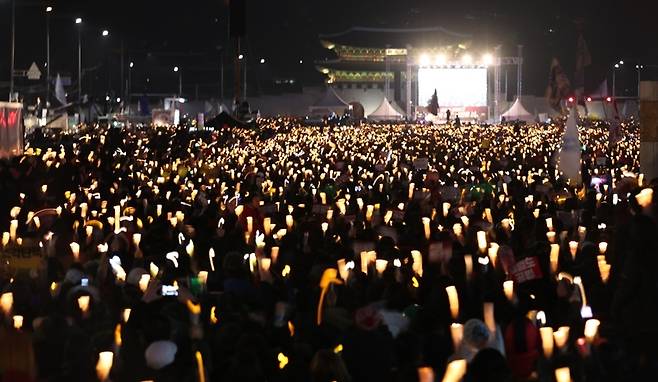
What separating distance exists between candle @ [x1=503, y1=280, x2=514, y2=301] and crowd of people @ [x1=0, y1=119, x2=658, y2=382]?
0.11 feet

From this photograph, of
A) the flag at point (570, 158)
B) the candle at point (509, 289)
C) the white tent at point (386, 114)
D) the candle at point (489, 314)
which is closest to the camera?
the candle at point (489, 314)

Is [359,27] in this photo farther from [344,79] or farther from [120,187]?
[120,187]

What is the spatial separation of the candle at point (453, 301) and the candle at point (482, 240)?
129 inches

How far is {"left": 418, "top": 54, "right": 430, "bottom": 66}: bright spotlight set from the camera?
92.9 m

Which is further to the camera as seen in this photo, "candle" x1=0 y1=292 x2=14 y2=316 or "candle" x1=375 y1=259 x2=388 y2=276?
"candle" x1=375 y1=259 x2=388 y2=276

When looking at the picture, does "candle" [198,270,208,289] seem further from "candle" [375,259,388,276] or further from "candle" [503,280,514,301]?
"candle" [503,280,514,301]

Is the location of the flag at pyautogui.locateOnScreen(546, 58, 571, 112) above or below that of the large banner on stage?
above

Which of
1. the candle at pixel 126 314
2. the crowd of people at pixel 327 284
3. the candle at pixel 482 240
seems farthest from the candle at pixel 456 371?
the candle at pixel 482 240

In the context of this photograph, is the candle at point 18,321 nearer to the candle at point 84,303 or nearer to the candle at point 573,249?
the candle at point 84,303

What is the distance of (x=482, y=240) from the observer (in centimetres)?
1438

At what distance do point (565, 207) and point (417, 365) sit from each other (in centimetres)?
1040

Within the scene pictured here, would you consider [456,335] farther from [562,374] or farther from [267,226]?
[267,226]

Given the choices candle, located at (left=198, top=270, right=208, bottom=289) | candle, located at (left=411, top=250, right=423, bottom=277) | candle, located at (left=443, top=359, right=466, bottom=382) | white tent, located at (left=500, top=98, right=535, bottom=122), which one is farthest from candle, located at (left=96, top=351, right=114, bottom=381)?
white tent, located at (left=500, top=98, right=535, bottom=122)

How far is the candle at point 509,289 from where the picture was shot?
10.8 metres
